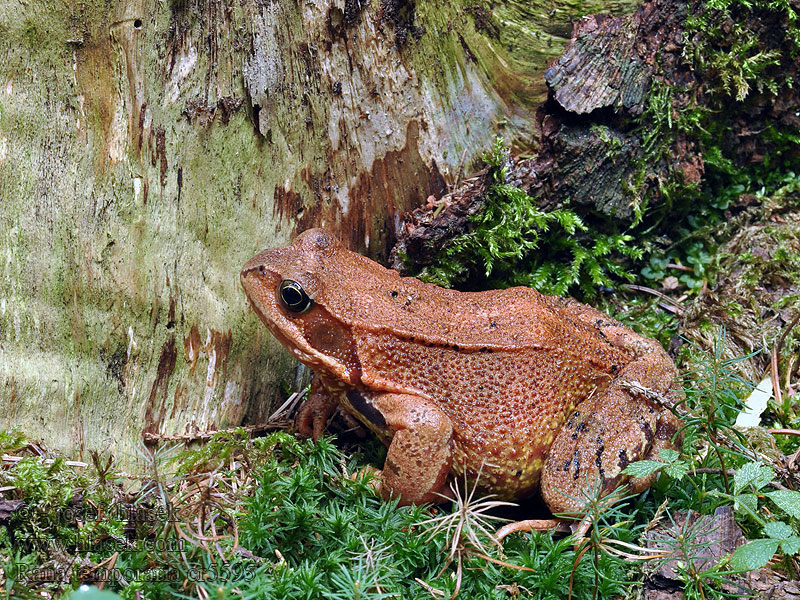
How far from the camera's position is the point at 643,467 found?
9.88 ft

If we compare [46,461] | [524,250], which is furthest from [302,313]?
[524,250]

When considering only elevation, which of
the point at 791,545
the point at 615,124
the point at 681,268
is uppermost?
the point at 615,124

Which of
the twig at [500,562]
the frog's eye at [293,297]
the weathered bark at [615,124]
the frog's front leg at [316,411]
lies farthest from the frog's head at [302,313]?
the twig at [500,562]

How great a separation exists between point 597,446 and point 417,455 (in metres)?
0.93

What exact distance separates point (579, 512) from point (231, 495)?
1.70 metres

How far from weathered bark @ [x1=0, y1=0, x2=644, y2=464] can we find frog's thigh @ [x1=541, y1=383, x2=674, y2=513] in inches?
65.5

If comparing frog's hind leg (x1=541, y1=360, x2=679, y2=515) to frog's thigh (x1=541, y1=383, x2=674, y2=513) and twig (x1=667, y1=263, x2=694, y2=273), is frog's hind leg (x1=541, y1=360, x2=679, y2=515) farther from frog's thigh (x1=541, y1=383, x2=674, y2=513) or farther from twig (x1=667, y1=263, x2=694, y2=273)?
twig (x1=667, y1=263, x2=694, y2=273)

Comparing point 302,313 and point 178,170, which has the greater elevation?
point 178,170

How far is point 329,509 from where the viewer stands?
3215 mm

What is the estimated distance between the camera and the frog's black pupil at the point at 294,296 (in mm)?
3455

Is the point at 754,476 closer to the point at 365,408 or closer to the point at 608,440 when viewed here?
the point at 608,440

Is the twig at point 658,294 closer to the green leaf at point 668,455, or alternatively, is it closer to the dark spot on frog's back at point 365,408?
the green leaf at point 668,455

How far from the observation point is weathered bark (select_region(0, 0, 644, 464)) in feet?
11.0

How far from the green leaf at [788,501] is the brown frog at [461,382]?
0.58 metres
